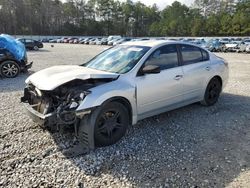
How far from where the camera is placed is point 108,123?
409 cm

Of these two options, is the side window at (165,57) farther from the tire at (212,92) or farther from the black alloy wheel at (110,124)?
→ the tire at (212,92)

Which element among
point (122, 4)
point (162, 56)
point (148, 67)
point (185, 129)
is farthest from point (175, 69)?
point (122, 4)

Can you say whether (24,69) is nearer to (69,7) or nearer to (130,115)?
(130,115)

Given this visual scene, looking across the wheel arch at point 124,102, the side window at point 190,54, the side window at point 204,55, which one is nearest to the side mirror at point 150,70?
the wheel arch at point 124,102

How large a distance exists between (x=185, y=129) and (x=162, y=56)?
1424 mm

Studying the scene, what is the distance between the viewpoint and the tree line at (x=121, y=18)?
79.2m

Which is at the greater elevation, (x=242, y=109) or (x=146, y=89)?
(x=146, y=89)

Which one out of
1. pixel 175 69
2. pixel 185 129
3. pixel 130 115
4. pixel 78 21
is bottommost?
pixel 185 129

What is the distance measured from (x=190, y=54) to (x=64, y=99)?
296 cm

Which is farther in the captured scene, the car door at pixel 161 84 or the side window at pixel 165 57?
the side window at pixel 165 57

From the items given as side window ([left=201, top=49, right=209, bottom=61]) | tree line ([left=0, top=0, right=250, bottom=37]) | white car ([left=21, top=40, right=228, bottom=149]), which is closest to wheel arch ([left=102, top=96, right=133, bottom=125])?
white car ([left=21, top=40, right=228, bottom=149])

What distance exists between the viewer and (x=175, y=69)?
505 centimetres

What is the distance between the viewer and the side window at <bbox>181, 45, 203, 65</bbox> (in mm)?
5384

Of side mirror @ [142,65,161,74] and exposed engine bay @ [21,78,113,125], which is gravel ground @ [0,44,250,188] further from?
side mirror @ [142,65,161,74]
